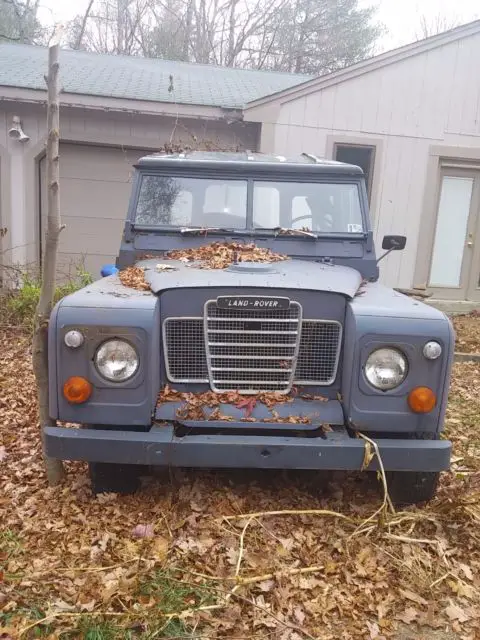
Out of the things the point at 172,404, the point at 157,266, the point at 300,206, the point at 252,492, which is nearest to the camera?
the point at 172,404

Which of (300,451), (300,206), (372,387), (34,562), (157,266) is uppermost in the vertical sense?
(300,206)

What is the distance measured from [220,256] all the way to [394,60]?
6.50 metres

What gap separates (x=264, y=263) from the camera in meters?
3.78

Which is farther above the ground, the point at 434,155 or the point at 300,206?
the point at 434,155

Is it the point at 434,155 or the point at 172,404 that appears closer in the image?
the point at 172,404

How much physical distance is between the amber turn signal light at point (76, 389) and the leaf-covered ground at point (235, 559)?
2.51 ft

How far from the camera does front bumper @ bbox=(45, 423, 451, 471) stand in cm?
286

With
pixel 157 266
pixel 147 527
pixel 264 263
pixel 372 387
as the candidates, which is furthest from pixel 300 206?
pixel 147 527

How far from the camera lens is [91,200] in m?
9.55

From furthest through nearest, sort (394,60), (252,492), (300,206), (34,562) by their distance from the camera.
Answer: (394,60) < (300,206) < (252,492) < (34,562)

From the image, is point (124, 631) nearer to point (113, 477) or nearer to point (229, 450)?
point (229, 450)

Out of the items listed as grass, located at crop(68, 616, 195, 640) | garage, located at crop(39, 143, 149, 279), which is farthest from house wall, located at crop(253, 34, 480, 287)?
grass, located at crop(68, 616, 195, 640)

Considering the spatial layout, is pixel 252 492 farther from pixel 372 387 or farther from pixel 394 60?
pixel 394 60

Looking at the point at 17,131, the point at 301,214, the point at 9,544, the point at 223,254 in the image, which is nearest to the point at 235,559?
the point at 9,544
